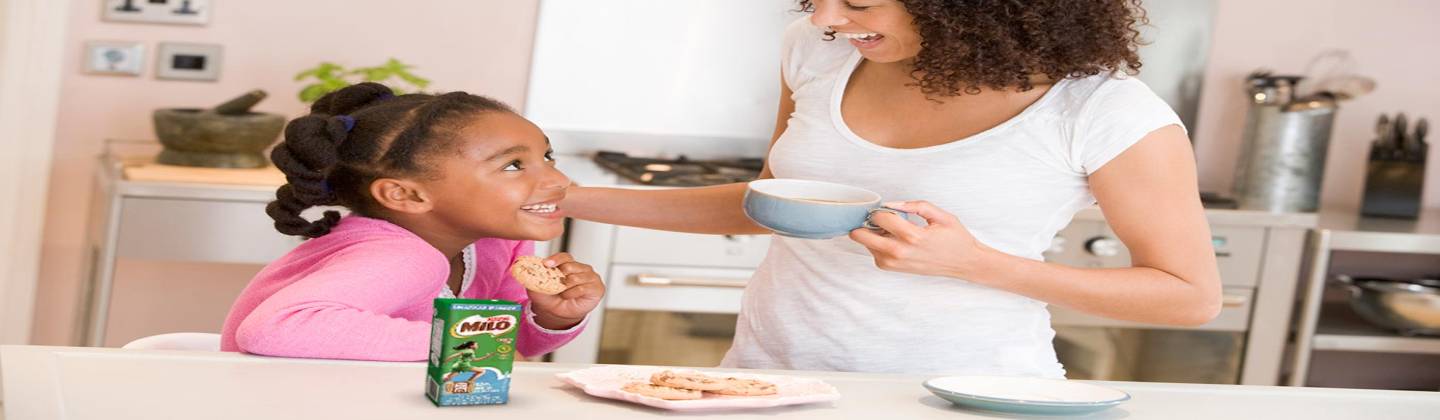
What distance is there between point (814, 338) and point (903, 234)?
0.25m

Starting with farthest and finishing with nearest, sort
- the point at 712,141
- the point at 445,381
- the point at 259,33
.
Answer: the point at 712,141, the point at 259,33, the point at 445,381

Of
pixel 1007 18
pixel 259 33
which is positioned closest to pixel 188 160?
pixel 259 33

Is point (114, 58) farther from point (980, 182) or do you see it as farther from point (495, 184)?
point (980, 182)

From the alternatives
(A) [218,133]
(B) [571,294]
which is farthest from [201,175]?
(B) [571,294]

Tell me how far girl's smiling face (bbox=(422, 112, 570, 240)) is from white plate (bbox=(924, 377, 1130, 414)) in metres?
0.49

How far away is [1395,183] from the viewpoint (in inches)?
140

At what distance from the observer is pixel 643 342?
3.12m

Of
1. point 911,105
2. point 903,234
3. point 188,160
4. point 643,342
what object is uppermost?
point 911,105

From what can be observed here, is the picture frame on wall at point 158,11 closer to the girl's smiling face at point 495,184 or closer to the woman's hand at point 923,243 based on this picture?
the girl's smiling face at point 495,184

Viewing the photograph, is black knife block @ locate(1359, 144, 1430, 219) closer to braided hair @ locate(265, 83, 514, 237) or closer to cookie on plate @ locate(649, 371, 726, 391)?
braided hair @ locate(265, 83, 514, 237)

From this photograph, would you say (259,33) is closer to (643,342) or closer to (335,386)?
(643,342)

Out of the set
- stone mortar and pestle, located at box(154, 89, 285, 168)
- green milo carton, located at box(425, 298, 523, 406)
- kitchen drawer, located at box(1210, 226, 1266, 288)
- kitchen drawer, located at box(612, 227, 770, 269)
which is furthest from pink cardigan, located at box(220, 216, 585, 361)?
kitchen drawer, located at box(1210, 226, 1266, 288)

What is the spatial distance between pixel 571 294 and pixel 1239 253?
215cm

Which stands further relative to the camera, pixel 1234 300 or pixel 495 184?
pixel 1234 300
